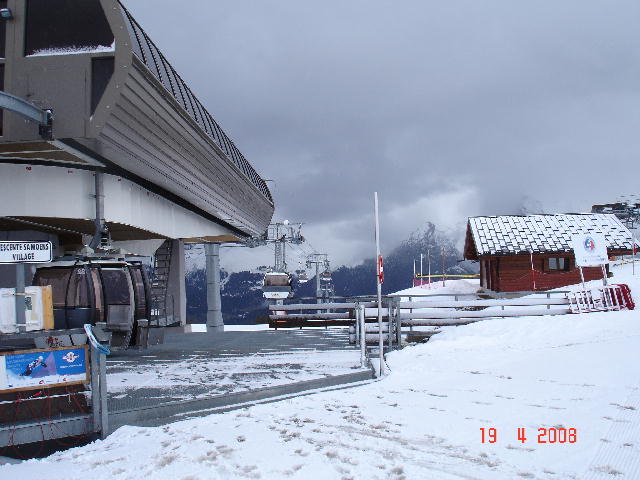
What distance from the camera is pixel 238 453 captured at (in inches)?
207

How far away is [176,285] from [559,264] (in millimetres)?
26382

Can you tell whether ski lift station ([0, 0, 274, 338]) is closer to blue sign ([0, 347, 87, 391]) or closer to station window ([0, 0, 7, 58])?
station window ([0, 0, 7, 58])

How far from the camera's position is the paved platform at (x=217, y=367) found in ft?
24.8

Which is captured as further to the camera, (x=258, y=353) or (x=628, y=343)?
(x=258, y=353)

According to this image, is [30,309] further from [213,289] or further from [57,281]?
[213,289]

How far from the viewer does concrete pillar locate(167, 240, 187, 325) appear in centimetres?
2417

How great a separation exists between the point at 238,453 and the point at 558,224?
38.1 meters

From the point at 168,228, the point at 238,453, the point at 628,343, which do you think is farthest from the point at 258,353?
the point at 168,228

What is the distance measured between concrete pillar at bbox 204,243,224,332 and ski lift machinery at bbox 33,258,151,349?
1426 centimetres

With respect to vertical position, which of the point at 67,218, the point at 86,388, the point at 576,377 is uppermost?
the point at 67,218

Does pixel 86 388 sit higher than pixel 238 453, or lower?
higher

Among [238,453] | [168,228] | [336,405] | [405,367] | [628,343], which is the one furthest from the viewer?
[168,228]

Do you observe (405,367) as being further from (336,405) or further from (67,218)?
(67,218)
